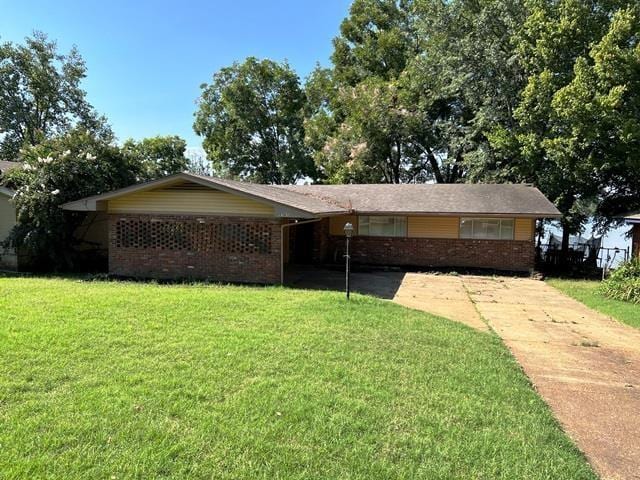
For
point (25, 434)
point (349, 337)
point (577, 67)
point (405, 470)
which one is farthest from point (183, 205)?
point (577, 67)

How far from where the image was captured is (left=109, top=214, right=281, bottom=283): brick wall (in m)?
→ 12.1

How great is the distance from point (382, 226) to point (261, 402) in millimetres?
13828

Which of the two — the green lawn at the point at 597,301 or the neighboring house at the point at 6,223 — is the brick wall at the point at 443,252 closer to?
the green lawn at the point at 597,301

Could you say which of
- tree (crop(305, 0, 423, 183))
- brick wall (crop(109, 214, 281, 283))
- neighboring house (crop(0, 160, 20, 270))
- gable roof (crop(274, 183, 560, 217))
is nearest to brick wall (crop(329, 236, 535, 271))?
gable roof (crop(274, 183, 560, 217))

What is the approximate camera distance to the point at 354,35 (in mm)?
30453

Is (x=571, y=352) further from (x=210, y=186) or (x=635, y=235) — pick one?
(x=635, y=235)

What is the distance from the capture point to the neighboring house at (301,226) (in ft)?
40.0

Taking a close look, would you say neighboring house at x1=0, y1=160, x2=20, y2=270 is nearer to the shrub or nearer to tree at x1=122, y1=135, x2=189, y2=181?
the shrub

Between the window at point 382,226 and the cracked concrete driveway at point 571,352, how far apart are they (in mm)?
4217

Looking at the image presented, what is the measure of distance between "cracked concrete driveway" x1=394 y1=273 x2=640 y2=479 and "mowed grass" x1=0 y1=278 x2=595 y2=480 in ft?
1.03

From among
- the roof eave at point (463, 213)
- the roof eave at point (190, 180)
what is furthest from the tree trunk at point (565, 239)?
the roof eave at point (190, 180)

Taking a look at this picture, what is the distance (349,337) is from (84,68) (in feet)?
107

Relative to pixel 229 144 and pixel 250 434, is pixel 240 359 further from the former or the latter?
pixel 229 144

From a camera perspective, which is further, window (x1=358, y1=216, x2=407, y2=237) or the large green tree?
the large green tree
